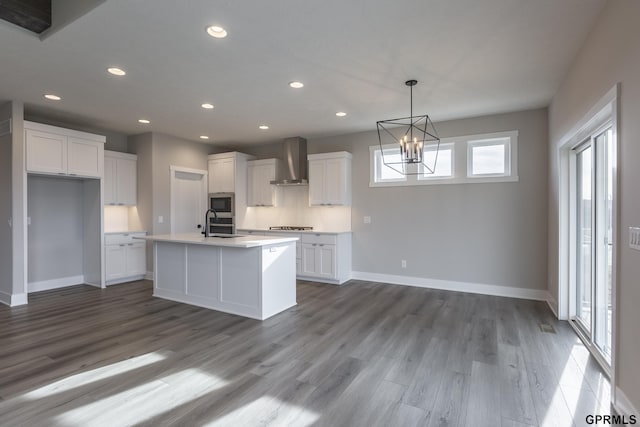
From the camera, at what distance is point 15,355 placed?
2824 millimetres

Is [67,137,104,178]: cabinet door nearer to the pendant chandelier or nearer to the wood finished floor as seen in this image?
the wood finished floor

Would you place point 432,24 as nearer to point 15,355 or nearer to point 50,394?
point 50,394

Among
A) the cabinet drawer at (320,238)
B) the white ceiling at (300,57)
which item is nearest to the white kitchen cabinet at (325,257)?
the cabinet drawer at (320,238)

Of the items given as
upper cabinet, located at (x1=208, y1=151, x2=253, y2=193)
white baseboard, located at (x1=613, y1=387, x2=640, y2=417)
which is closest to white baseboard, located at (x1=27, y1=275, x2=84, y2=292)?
upper cabinet, located at (x1=208, y1=151, x2=253, y2=193)

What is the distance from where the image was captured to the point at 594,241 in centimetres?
300

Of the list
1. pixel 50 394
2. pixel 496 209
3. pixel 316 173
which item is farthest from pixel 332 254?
pixel 50 394

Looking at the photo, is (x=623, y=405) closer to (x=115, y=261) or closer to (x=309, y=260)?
(x=309, y=260)

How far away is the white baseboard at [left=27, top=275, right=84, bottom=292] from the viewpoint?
505 centimetres

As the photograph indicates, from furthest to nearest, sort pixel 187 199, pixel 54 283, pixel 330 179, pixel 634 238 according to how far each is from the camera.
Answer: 1. pixel 187 199
2. pixel 330 179
3. pixel 54 283
4. pixel 634 238

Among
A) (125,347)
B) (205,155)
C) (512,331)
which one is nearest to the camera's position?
(125,347)

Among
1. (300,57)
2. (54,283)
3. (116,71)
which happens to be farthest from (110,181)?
(300,57)

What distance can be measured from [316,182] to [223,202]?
2.03 m

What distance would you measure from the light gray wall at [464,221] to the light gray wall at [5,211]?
498cm

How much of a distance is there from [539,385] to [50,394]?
3418mm
